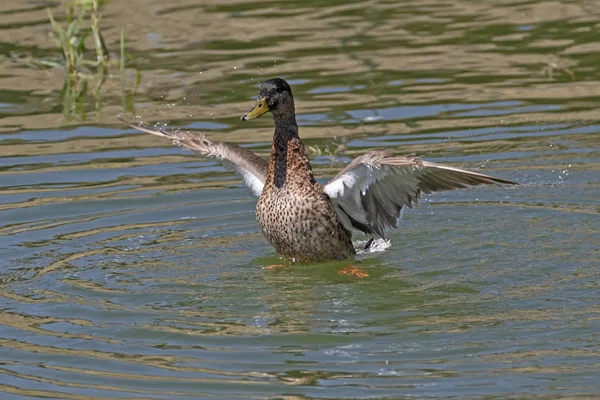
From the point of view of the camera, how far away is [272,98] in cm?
884

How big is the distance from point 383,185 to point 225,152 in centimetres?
134

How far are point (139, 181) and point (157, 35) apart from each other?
4.73 metres

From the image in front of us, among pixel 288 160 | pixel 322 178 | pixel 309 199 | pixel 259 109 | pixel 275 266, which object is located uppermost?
pixel 259 109

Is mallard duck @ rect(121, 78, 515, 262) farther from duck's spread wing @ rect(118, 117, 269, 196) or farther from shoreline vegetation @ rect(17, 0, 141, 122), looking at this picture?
shoreline vegetation @ rect(17, 0, 141, 122)

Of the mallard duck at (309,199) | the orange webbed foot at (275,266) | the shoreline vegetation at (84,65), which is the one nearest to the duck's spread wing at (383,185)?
the mallard duck at (309,199)

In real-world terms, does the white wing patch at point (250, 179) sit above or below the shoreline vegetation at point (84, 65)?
below

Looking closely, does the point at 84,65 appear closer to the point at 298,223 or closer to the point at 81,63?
the point at 81,63

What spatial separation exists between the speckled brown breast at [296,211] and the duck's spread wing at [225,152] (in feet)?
1.23

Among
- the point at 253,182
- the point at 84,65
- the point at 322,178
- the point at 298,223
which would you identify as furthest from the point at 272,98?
the point at 84,65

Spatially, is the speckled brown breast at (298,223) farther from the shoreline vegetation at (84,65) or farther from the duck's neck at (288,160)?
the shoreline vegetation at (84,65)

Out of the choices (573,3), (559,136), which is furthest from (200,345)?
(573,3)

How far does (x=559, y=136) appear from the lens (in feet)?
37.6

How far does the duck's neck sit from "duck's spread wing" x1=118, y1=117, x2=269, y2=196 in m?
0.30

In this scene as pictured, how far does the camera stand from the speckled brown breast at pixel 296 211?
29.2ft
